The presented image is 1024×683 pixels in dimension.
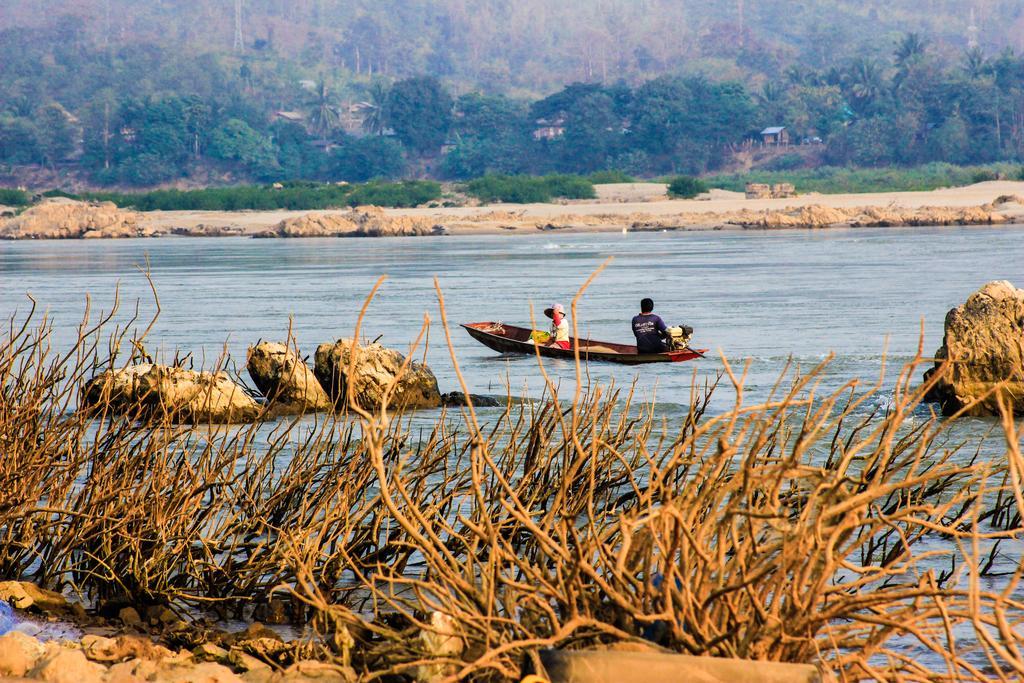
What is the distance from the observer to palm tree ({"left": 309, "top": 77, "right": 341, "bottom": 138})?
5827 inches

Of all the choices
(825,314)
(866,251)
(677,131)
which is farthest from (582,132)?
(825,314)

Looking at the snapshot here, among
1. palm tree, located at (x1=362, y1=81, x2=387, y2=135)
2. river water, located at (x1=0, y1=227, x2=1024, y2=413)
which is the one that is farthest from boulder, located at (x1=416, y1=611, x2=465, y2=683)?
palm tree, located at (x1=362, y1=81, x2=387, y2=135)

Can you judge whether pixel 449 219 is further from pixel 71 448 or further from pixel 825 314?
pixel 71 448

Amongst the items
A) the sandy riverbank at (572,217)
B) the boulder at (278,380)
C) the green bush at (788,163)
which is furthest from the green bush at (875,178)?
the boulder at (278,380)

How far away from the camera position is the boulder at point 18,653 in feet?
20.4

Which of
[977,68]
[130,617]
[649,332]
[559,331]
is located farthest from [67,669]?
[977,68]

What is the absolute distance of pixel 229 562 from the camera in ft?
24.5

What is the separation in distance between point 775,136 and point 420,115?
32.0m

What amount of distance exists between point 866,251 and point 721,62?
155m

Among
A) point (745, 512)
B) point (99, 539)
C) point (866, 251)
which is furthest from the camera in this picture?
point (866, 251)

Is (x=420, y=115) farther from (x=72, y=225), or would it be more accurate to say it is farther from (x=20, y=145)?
(x=72, y=225)

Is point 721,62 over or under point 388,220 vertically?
over

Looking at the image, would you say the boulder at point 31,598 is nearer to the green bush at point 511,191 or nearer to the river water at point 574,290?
the river water at point 574,290

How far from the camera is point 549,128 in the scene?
126438 mm
